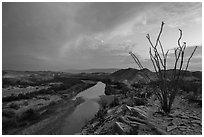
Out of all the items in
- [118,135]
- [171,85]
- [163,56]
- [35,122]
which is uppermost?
[163,56]

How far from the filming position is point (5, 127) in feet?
23.9

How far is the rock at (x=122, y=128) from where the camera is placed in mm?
4564

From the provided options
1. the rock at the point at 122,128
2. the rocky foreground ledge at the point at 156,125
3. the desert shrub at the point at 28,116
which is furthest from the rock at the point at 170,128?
the desert shrub at the point at 28,116

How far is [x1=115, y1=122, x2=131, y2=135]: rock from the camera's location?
15.0 ft

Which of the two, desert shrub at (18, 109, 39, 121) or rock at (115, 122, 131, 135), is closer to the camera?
rock at (115, 122, 131, 135)

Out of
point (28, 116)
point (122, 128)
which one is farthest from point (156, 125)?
point (28, 116)

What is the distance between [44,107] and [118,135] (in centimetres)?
767

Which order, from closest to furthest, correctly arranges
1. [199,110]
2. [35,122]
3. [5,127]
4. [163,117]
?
[163,117] → [199,110] → [5,127] → [35,122]

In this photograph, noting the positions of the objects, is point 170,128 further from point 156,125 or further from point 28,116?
point 28,116

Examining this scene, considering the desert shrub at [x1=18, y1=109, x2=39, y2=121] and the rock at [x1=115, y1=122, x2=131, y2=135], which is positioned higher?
the rock at [x1=115, y1=122, x2=131, y2=135]

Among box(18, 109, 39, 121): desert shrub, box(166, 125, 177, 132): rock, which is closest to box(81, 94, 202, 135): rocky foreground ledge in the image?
box(166, 125, 177, 132): rock

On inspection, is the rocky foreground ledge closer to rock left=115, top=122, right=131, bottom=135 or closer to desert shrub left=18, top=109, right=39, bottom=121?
rock left=115, top=122, right=131, bottom=135

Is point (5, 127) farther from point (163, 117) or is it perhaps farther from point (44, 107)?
point (163, 117)

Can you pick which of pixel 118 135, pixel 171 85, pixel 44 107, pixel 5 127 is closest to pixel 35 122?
pixel 5 127
